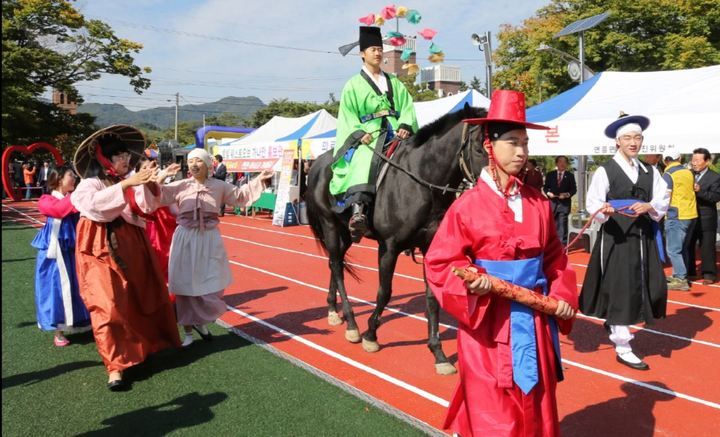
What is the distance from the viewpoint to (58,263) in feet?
17.1

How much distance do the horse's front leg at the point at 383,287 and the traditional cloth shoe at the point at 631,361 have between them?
2.08 meters

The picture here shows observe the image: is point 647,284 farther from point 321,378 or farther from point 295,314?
point 295,314

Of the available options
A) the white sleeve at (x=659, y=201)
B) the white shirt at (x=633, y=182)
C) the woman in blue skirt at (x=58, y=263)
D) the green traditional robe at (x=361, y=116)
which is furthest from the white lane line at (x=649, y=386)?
the woman in blue skirt at (x=58, y=263)

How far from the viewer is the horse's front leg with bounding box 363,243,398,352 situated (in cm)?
486

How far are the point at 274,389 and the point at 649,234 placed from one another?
11.4ft

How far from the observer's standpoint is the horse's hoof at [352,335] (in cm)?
533

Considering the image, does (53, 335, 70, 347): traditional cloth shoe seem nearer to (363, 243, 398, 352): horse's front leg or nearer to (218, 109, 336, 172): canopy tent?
(363, 243, 398, 352): horse's front leg

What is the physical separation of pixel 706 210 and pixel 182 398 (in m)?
8.18

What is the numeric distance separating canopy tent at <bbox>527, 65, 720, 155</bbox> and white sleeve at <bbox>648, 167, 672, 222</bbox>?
338 centimetres

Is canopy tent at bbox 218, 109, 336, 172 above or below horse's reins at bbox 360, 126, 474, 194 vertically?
above

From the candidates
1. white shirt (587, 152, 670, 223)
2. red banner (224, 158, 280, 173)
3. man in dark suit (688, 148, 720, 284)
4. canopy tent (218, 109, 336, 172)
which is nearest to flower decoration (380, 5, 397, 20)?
white shirt (587, 152, 670, 223)

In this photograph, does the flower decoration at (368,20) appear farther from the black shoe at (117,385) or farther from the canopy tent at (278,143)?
the canopy tent at (278,143)

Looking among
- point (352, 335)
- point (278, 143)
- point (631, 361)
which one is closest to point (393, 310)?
point (352, 335)

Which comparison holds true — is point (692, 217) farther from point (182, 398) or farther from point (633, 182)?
point (182, 398)
